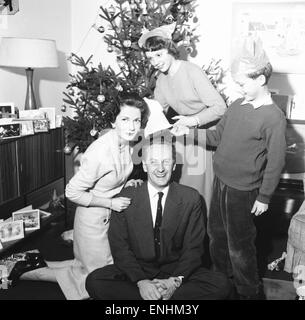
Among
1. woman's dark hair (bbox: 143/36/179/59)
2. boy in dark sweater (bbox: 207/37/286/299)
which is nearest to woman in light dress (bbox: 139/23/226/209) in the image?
woman's dark hair (bbox: 143/36/179/59)

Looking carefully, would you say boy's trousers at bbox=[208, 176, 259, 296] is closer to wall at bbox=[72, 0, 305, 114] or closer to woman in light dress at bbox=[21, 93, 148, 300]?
woman in light dress at bbox=[21, 93, 148, 300]

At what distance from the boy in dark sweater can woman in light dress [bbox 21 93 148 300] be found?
0.57m

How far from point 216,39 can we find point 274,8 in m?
0.60

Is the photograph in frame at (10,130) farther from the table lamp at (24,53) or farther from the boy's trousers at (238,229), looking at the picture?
the boy's trousers at (238,229)

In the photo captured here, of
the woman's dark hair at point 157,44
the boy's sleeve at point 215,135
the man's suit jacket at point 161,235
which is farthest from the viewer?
the woman's dark hair at point 157,44

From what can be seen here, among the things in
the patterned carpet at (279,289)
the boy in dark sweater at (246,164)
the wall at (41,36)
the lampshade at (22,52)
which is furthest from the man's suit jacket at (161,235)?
the wall at (41,36)

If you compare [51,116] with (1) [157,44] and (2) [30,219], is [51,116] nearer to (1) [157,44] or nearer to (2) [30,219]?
(2) [30,219]

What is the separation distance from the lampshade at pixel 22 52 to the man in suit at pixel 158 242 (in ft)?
4.73

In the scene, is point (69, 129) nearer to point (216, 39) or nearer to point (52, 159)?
point (52, 159)

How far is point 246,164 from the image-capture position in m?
2.35

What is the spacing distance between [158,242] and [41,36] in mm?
2575

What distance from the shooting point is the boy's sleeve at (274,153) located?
7.14ft

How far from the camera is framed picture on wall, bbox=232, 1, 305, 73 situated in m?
3.71
